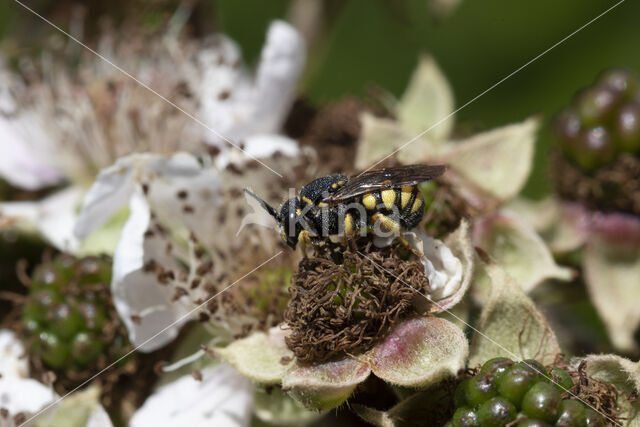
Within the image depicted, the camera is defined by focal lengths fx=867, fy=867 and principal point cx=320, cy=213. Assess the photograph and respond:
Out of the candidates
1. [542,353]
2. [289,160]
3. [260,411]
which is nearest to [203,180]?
[289,160]

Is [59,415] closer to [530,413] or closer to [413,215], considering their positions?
[413,215]

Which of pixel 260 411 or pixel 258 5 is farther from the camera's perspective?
pixel 258 5

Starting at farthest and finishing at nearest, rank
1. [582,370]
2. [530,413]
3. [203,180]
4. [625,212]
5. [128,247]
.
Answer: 1. [625,212]
2. [203,180]
3. [128,247]
4. [582,370]
5. [530,413]

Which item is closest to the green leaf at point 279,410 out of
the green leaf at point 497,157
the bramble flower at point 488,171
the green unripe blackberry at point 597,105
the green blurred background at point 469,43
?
the bramble flower at point 488,171

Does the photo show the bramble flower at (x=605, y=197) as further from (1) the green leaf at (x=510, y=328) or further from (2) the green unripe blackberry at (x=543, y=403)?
(2) the green unripe blackberry at (x=543, y=403)

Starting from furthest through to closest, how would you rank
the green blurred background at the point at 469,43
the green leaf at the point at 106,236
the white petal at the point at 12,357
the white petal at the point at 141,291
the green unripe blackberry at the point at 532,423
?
the green blurred background at the point at 469,43 < the green leaf at the point at 106,236 < the white petal at the point at 12,357 < the white petal at the point at 141,291 < the green unripe blackberry at the point at 532,423

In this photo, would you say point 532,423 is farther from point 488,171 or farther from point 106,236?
point 106,236
